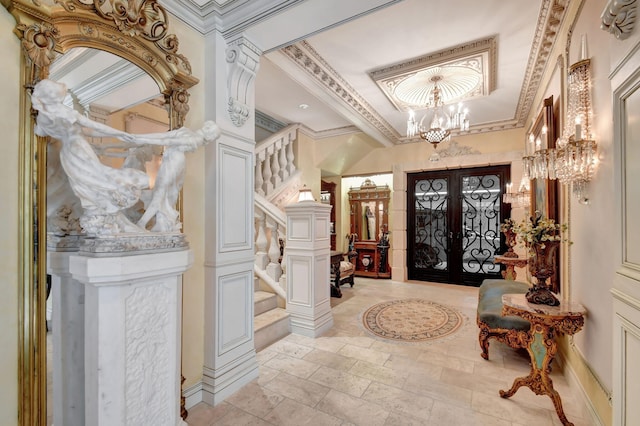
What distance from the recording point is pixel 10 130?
1.23 metres

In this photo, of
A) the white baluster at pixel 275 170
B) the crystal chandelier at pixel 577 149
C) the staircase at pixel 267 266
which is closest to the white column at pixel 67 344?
the staircase at pixel 267 266

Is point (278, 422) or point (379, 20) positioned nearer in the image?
point (278, 422)

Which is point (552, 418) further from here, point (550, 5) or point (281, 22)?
point (281, 22)

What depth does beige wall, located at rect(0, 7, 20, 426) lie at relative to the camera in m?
1.21

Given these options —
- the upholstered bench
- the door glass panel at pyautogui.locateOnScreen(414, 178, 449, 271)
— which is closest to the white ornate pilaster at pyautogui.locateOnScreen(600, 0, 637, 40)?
the upholstered bench

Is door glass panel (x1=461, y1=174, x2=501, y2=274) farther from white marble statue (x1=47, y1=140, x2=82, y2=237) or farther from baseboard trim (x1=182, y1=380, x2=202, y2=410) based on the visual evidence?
white marble statue (x1=47, y1=140, x2=82, y2=237)

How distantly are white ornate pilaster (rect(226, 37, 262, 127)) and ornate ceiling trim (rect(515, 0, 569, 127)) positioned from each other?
7.40 feet

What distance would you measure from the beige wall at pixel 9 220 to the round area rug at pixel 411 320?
2.78m

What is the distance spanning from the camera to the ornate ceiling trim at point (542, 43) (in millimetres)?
2168

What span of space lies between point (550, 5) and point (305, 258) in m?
3.00

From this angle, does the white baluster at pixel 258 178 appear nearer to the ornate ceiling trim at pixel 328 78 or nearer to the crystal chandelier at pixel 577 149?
the ornate ceiling trim at pixel 328 78

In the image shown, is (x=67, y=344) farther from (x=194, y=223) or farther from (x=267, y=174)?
(x=267, y=174)

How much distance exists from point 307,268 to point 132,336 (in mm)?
2005

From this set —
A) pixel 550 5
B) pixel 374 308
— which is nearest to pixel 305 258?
pixel 374 308
